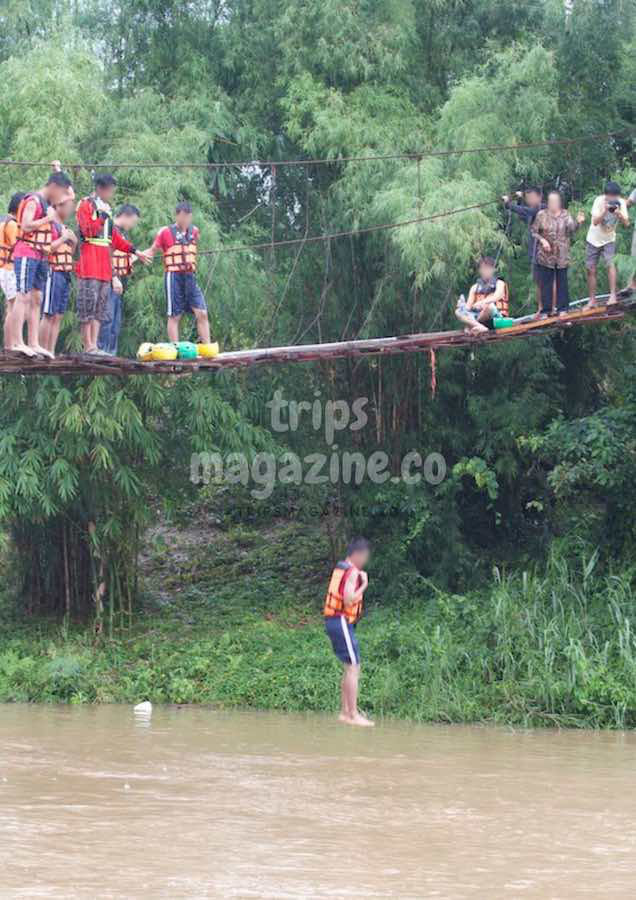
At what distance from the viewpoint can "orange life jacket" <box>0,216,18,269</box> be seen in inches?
310

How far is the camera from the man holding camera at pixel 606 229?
332 inches

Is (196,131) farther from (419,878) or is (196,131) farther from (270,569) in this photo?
(419,878)

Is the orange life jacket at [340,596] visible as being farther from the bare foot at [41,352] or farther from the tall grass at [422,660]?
the tall grass at [422,660]

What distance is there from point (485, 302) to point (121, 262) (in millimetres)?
2255

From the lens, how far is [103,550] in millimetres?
11328

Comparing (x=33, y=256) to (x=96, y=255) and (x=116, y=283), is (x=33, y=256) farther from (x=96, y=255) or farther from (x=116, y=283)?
(x=116, y=283)

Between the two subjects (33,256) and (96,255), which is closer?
(33,256)

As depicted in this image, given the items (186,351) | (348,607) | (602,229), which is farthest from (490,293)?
(348,607)

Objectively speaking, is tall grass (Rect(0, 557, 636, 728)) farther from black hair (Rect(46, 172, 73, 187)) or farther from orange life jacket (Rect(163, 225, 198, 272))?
black hair (Rect(46, 172, 73, 187))

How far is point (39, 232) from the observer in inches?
303

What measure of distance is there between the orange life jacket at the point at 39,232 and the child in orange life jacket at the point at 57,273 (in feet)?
0.14

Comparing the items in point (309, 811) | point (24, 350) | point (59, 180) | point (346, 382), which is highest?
point (59, 180)

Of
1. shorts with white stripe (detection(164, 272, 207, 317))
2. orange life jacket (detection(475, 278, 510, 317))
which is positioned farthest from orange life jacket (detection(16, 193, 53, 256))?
orange life jacket (detection(475, 278, 510, 317))

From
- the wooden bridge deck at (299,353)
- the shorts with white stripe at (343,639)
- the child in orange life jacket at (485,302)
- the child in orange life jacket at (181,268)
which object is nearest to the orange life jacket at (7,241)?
the wooden bridge deck at (299,353)
